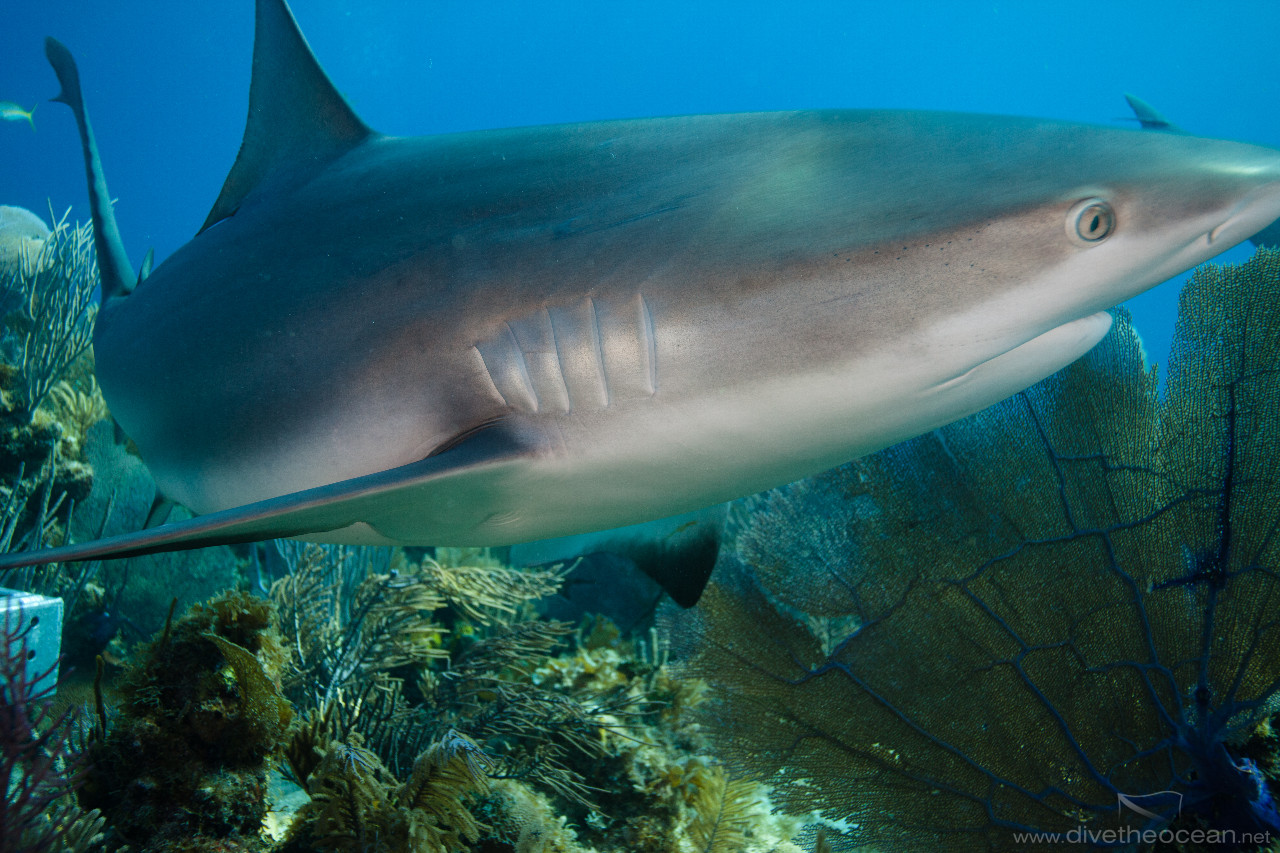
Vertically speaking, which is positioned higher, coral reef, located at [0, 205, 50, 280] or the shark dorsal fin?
coral reef, located at [0, 205, 50, 280]

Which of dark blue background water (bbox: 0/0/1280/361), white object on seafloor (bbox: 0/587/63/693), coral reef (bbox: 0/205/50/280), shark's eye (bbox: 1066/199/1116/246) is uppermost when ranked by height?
dark blue background water (bbox: 0/0/1280/361)

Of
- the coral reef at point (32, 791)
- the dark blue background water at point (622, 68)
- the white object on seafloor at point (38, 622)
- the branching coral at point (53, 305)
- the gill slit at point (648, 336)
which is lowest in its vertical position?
the coral reef at point (32, 791)

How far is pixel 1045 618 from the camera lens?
2291 mm

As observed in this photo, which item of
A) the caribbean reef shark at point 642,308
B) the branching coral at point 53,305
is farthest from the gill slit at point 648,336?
the branching coral at point 53,305

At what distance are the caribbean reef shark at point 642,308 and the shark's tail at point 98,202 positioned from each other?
4.70ft

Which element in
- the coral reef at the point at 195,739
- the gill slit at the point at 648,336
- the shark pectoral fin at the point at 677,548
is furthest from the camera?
the shark pectoral fin at the point at 677,548

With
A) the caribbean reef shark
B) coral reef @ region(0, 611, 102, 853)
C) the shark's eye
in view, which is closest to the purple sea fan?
coral reef @ region(0, 611, 102, 853)

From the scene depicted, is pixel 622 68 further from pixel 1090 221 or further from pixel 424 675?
pixel 1090 221

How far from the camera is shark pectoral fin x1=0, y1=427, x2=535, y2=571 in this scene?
4.43 feet

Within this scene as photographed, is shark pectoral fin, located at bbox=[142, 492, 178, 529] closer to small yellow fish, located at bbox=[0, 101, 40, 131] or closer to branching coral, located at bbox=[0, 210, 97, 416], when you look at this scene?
branching coral, located at bbox=[0, 210, 97, 416]

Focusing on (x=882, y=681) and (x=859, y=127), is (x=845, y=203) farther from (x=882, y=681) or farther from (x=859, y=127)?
(x=882, y=681)

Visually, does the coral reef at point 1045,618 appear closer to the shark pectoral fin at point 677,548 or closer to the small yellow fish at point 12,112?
the shark pectoral fin at point 677,548

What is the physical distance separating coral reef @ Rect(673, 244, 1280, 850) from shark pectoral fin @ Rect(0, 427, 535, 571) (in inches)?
59.0

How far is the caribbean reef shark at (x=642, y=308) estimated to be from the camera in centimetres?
129
